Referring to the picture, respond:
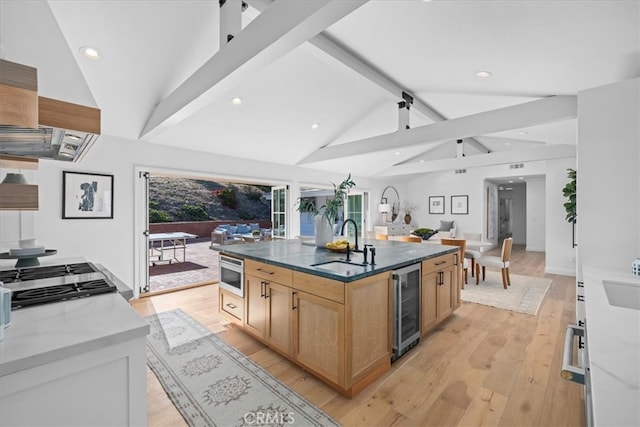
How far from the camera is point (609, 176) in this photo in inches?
84.7

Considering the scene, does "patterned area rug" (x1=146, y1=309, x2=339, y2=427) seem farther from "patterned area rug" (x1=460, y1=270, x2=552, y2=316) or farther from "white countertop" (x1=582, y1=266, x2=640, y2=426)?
"patterned area rug" (x1=460, y1=270, x2=552, y2=316)

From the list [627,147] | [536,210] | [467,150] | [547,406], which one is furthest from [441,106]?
[536,210]

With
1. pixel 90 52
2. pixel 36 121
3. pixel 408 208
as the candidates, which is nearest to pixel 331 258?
pixel 36 121

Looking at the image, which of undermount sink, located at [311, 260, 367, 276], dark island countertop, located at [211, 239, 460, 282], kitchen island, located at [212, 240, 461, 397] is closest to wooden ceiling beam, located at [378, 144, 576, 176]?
dark island countertop, located at [211, 239, 460, 282]

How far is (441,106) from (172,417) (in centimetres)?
511

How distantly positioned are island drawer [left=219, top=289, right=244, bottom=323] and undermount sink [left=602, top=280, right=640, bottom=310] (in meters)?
2.75

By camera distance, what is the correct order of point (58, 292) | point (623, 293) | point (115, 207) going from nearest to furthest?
point (58, 292) → point (623, 293) → point (115, 207)

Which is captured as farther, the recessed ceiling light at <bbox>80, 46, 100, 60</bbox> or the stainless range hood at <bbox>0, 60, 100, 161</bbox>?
the recessed ceiling light at <bbox>80, 46, 100, 60</bbox>

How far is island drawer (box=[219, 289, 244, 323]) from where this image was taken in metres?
2.82

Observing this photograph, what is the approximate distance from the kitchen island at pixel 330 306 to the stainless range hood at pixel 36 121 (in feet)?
4.80

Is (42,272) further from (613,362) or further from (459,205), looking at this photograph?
(459,205)

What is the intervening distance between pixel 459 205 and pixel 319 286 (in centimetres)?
815

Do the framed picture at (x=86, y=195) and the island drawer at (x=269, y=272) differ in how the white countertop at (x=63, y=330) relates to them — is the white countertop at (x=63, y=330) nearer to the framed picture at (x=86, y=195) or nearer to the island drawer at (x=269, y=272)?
the island drawer at (x=269, y=272)

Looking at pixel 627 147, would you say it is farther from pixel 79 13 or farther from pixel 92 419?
pixel 79 13
